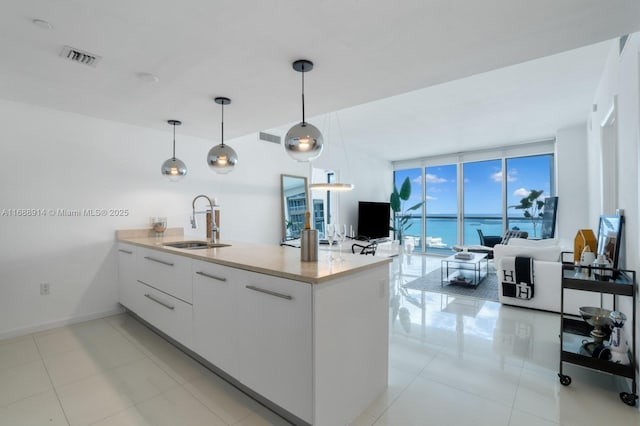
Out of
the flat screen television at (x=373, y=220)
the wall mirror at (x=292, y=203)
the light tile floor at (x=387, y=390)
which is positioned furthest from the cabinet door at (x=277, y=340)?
the flat screen television at (x=373, y=220)

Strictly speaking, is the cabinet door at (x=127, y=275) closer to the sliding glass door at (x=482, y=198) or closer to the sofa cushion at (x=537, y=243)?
the sofa cushion at (x=537, y=243)

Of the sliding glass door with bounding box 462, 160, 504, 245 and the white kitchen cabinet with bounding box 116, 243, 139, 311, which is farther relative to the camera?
the sliding glass door with bounding box 462, 160, 504, 245

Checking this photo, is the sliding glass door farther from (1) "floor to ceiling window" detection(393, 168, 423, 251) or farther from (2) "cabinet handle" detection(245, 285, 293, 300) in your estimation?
(2) "cabinet handle" detection(245, 285, 293, 300)

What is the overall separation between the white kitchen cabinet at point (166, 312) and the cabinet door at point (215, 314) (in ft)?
0.43

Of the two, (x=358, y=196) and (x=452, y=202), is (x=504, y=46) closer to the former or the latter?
(x=358, y=196)

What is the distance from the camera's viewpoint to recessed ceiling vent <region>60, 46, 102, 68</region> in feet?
6.69

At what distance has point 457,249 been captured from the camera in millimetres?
6344

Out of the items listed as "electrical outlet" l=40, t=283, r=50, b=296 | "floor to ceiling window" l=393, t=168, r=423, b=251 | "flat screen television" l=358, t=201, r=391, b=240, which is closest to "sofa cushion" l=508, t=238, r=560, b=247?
"flat screen television" l=358, t=201, r=391, b=240

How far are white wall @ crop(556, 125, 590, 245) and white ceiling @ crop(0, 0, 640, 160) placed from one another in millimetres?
2743

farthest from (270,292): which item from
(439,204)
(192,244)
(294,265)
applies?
(439,204)

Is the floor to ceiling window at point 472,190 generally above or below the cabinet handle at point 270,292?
above

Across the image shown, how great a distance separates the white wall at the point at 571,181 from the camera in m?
5.86

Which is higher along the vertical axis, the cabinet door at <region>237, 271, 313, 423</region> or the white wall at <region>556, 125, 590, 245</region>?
the white wall at <region>556, 125, 590, 245</region>

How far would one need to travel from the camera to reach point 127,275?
3.46 m
